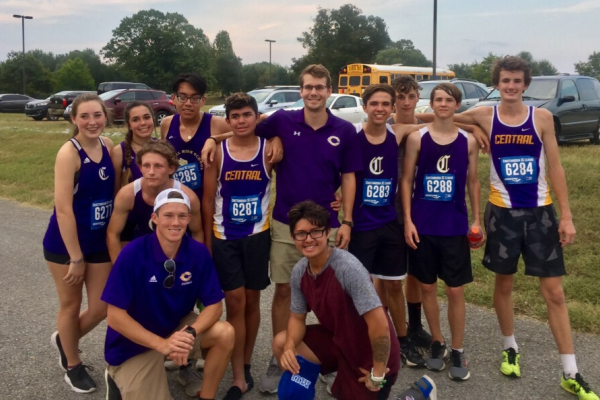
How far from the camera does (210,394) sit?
3.23 metres

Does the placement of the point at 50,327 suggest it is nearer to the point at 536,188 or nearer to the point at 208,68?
the point at 536,188

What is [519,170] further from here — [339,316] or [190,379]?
[190,379]

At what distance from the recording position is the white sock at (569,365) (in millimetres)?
3471

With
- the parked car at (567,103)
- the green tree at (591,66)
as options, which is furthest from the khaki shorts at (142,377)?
the green tree at (591,66)

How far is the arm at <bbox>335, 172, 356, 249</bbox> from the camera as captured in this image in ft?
12.0

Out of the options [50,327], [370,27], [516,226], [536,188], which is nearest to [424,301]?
[516,226]

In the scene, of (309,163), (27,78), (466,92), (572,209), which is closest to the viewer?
(309,163)

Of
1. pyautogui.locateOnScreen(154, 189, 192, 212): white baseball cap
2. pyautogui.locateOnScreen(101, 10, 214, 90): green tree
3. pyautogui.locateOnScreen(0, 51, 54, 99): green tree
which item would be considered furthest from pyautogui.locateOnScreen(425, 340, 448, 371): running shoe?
pyautogui.locateOnScreen(101, 10, 214, 90): green tree

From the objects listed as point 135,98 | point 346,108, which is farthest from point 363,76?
point 135,98

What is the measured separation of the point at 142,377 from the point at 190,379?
2.31 ft

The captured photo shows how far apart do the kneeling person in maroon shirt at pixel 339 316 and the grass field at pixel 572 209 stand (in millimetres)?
2277

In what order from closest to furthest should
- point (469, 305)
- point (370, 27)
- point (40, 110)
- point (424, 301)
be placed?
point (424, 301) → point (469, 305) → point (40, 110) → point (370, 27)

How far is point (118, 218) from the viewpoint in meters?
3.44

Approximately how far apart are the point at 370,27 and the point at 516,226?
67.0 meters
